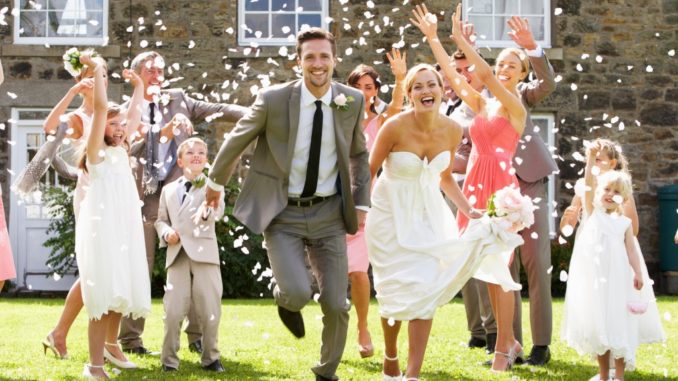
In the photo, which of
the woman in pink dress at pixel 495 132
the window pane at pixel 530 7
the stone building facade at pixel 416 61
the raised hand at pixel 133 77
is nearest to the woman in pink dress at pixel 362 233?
the woman in pink dress at pixel 495 132

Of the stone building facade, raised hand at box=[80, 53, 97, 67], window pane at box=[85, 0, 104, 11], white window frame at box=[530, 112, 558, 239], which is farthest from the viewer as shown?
white window frame at box=[530, 112, 558, 239]

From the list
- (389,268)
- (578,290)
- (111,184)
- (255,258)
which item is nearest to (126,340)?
(111,184)

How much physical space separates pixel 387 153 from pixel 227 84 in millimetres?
7449

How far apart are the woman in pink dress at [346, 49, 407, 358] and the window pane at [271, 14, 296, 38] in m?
6.19

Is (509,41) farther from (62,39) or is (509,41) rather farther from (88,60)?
(88,60)

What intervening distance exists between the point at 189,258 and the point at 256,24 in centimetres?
743

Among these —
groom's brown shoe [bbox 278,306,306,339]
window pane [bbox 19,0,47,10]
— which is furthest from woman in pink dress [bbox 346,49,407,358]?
window pane [bbox 19,0,47,10]

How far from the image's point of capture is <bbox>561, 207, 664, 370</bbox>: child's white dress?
610 centimetres

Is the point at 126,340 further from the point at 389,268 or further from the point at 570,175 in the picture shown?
the point at 570,175

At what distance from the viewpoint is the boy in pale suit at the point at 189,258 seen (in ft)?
21.8

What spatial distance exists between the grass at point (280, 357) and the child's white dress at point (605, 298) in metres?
0.38

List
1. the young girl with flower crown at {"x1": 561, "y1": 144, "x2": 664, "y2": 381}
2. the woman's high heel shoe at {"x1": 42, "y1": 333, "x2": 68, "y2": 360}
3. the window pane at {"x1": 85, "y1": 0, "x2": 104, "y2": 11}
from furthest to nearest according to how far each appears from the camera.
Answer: the window pane at {"x1": 85, "y1": 0, "x2": 104, "y2": 11}, the woman's high heel shoe at {"x1": 42, "y1": 333, "x2": 68, "y2": 360}, the young girl with flower crown at {"x1": 561, "y1": 144, "x2": 664, "y2": 381}

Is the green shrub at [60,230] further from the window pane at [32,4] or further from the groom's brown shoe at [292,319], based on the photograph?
the groom's brown shoe at [292,319]

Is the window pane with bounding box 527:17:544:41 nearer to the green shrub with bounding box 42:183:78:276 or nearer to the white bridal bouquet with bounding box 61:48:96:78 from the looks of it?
the green shrub with bounding box 42:183:78:276
